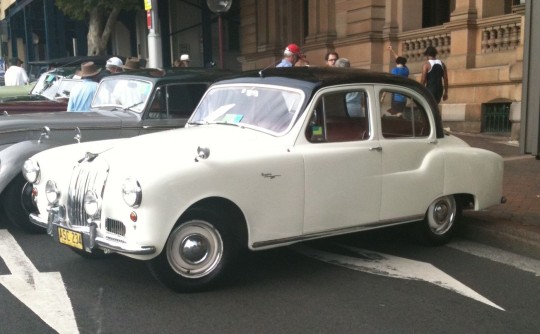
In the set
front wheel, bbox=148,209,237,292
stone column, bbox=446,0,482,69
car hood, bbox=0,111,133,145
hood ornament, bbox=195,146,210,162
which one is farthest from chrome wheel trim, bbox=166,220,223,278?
stone column, bbox=446,0,482,69

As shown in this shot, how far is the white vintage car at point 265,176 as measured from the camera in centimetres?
446

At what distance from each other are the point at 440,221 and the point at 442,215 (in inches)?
2.5

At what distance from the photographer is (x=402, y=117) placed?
19.3ft

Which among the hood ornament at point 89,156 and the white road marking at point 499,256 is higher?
the hood ornament at point 89,156

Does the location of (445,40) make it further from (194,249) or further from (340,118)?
(194,249)

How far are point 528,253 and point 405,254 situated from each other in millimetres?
1166

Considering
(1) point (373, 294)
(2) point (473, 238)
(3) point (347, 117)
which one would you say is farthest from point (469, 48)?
(1) point (373, 294)

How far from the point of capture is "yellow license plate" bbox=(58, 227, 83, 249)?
15.3 feet

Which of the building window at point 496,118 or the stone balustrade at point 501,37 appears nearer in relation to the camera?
the stone balustrade at point 501,37

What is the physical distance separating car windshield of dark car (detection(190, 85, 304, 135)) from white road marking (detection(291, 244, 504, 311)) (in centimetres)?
141

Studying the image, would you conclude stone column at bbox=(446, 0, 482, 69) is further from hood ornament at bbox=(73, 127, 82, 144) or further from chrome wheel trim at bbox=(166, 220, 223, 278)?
chrome wheel trim at bbox=(166, 220, 223, 278)

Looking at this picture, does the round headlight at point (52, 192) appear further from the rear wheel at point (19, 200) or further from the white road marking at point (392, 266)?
the white road marking at point (392, 266)

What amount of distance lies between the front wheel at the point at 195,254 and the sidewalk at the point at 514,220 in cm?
293

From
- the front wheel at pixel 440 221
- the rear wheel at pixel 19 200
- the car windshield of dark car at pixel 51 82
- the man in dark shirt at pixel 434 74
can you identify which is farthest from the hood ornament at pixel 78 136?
the man in dark shirt at pixel 434 74
